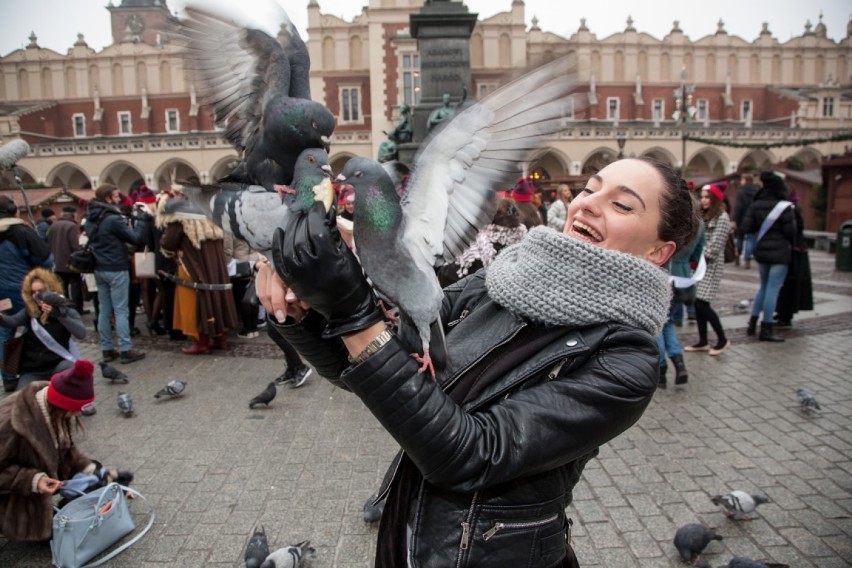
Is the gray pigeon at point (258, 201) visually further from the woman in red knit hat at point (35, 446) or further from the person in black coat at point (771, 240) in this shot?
the person in black coat at point (771, 240)

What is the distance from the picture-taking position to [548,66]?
1662 millimetres

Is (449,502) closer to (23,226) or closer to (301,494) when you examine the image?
(301,494)

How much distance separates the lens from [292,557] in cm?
322

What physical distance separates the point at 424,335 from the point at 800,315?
1069 centimetres

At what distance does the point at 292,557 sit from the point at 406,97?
44.2m

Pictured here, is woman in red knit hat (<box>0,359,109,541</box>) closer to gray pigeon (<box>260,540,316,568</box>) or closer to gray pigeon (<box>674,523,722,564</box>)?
gray pigeon (<box>260,540,316,568</box>)

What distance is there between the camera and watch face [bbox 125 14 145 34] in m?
82.7

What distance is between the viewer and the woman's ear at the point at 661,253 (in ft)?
5.82

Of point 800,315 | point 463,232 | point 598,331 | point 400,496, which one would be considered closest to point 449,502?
point 400,496

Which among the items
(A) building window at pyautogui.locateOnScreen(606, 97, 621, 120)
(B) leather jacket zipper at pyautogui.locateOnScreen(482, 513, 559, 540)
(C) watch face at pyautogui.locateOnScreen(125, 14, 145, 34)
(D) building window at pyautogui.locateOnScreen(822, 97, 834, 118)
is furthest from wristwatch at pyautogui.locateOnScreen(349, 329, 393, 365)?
(C) watch face at pyautogui.locateOnScreen(125, 14, 145, 34)

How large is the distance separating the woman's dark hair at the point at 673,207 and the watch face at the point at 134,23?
98.3 m

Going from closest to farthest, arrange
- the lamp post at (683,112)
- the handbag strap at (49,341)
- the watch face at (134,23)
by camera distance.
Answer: the handbag strap at (49,341)
the lamp post at (683,112)
the watch face at (134,23)

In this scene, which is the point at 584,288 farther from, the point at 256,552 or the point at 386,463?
the point at 386,463

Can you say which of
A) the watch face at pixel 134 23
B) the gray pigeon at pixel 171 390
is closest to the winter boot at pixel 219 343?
the gray pigeon at pixel 171 390
